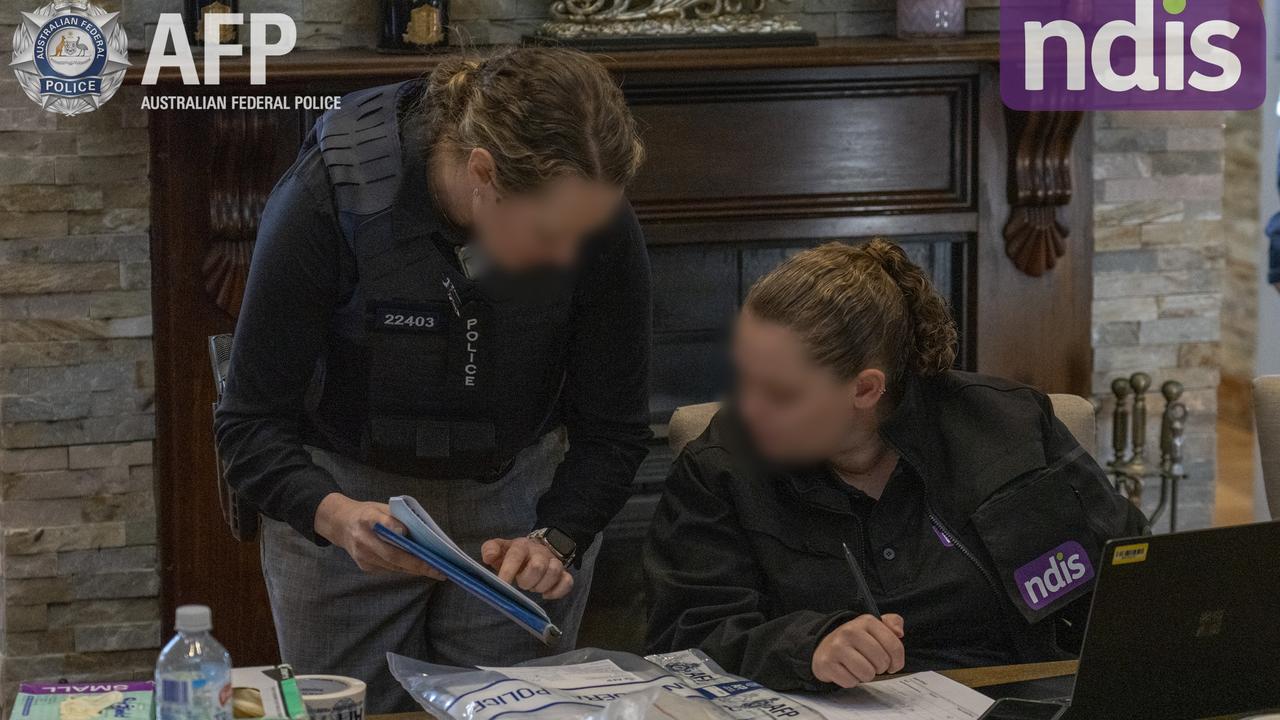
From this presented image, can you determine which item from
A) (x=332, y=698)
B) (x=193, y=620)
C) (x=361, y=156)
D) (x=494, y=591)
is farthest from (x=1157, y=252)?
(x=193, y=620)

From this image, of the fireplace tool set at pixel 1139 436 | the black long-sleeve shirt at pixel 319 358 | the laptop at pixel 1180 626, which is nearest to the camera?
the laptop at pixel 1180 626

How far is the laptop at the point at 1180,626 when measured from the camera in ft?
3.98

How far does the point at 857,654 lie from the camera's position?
1.42m

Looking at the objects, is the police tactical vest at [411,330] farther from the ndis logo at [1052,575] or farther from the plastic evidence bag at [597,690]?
the ndis logo at [1052,575]

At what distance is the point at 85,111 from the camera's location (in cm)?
260

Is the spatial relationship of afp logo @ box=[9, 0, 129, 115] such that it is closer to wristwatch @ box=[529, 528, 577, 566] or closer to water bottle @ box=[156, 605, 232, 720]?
wristwatch @ box=[529, 528, 577, 566]

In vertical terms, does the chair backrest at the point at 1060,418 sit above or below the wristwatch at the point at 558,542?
above

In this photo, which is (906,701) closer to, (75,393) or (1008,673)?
(1008,673)

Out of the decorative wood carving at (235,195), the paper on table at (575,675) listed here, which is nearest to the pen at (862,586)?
the paper on table at (575,675)

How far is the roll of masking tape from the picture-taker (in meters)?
1.24

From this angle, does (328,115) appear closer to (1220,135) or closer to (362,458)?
(362,458)

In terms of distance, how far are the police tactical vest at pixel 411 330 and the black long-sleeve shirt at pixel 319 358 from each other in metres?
0.02

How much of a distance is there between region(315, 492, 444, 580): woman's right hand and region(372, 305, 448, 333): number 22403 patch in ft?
0.66

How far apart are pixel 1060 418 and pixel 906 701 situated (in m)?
0.61
